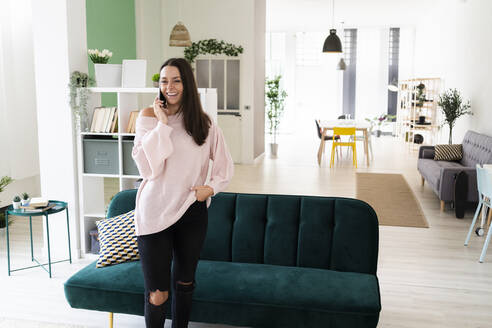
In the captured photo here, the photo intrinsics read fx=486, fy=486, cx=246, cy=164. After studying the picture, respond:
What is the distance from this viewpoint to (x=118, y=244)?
311cm

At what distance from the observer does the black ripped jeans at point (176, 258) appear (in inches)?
86.0

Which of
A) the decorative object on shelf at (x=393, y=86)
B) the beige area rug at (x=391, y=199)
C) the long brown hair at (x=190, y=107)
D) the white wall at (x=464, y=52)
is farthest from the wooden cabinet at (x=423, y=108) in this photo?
the long brown hair at (x=190, y=107)

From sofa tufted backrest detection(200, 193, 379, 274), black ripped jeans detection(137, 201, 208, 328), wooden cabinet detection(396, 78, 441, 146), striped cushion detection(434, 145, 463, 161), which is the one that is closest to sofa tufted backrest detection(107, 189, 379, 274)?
sofa tufted backrest detection(200, 193, 379, 274)

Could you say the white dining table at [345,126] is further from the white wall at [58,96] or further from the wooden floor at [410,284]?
the white wall at [58,96]

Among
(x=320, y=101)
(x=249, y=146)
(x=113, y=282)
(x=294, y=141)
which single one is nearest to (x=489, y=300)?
(x=113, y=282)

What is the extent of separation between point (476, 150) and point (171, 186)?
5.78 m

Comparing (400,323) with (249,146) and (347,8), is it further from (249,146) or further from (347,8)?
(347,8)

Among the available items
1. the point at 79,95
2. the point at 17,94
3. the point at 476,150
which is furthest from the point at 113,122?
the point at 476,150

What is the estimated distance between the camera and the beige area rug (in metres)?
5.77

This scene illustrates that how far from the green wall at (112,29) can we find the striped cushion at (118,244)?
4.49 metres

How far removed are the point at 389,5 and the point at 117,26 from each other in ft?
22.1

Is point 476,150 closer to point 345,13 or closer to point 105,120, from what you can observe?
point 105,120

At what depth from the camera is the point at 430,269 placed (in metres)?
4.20

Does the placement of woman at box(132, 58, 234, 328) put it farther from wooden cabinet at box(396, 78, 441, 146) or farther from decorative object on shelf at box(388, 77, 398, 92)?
decorative object on shelf at box(388, 77, 398, 92)
